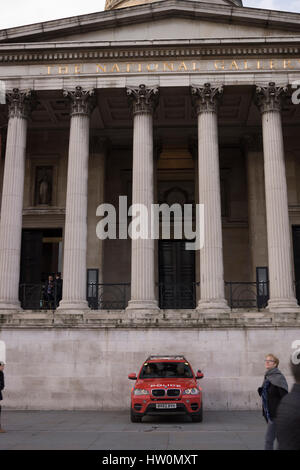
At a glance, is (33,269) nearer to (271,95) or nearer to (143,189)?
(143,189)

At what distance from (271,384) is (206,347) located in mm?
11855

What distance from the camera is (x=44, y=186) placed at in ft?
98.0

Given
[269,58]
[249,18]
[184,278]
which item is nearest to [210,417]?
[184,278]

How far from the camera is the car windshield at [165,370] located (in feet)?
56.8

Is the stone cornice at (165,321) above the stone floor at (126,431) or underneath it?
above

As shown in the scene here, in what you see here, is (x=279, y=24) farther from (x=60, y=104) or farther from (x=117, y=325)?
(x=117, y=325)

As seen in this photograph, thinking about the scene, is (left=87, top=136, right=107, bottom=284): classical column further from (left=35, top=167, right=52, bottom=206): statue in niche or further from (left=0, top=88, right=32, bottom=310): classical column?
(left=0, top=88, right=32, bottom=310): classical column

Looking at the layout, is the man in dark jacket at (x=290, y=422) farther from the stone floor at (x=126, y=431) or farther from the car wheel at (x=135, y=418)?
the car wheel at (x=135, y=418)

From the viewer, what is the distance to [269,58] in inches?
965

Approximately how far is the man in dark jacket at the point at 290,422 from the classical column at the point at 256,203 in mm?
22730

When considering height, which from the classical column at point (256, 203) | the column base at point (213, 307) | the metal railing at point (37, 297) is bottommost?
the column base at point (213, 307)

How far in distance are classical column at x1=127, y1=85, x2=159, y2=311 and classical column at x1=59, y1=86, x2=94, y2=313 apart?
225 centimetres

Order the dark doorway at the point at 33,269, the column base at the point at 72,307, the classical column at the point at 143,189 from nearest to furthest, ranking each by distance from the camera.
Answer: the column base at the point at 72,307
the classical column at the point at 143,189
the dark doorway at the point at 33,269

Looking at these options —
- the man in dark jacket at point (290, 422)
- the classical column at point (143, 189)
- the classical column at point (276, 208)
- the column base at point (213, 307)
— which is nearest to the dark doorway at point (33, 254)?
the classical column at point (143, 189)
